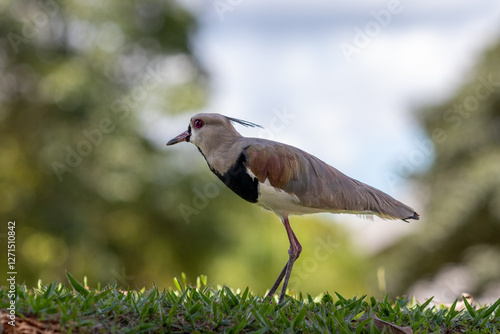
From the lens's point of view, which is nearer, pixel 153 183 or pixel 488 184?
pixel 488 184

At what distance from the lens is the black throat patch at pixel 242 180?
4.46 metres

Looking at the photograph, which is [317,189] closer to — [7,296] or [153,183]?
[7,296]

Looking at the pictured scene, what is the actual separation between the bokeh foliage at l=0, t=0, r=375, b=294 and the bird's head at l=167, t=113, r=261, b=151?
959cm

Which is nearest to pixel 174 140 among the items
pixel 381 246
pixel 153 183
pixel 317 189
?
pixel 317 189

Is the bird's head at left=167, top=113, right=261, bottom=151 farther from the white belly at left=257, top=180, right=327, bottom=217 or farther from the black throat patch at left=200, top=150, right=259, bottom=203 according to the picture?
the white belly at left=257, top=180, right=327, bottom=217

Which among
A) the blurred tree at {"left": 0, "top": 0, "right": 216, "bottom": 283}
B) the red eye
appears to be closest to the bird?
the red eye

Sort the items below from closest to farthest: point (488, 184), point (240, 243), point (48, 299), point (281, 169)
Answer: point (48, 299)
point (281, 169)
point (488, 184)
point (240, 243)

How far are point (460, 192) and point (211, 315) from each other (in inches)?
468

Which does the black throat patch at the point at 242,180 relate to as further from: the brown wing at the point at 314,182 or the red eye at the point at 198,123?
the red eye at the point at 198,123

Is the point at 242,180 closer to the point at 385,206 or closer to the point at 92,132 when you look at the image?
the point at 385,206

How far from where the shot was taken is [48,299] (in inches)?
141

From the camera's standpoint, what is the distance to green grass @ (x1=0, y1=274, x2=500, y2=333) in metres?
3.47

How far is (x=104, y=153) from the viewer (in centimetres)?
1469

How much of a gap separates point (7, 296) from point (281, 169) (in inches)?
82.6
